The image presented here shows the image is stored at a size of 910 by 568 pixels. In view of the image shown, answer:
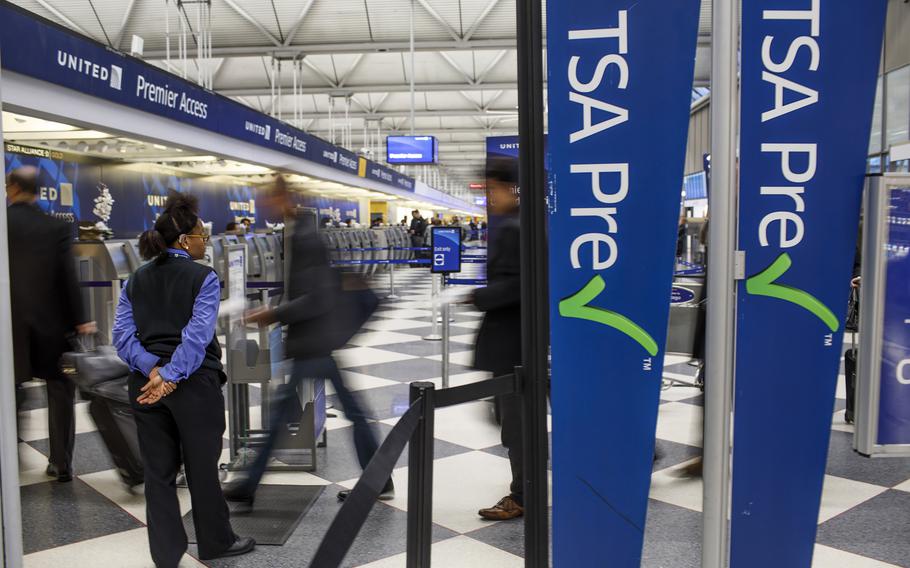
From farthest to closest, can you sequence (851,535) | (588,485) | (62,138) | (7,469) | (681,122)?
(62,138) < (851,535) < (588,485) < (681,122) < (7,469)

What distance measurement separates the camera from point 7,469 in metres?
1.55

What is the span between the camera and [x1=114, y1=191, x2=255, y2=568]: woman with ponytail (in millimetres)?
2703

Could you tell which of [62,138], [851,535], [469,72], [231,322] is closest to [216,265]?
[62,138]

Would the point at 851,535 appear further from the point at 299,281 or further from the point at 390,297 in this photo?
the point at 390,297

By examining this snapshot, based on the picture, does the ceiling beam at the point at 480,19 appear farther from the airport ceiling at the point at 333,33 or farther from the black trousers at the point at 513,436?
the black trousers at the point at 513,436

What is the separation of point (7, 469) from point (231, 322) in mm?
2304

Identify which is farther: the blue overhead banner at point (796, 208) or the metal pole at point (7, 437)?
the blue overhead banner at point (796, 208)

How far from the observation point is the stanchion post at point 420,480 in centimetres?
163

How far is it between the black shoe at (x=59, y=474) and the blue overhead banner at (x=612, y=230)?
2.86m

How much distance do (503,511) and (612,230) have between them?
1760mm

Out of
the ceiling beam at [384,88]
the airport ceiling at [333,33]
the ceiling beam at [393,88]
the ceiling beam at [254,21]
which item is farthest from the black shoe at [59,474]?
the ceiling beam at [384,88]

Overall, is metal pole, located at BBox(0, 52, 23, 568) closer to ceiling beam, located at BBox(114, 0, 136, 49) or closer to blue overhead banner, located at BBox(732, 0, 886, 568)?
blue overhead banner, located at BBox(732, 0, 886, 568)

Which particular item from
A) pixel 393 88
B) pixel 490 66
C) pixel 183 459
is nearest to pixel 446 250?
pixel 183 459

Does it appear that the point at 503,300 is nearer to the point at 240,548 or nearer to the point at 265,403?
the point at 240,548
